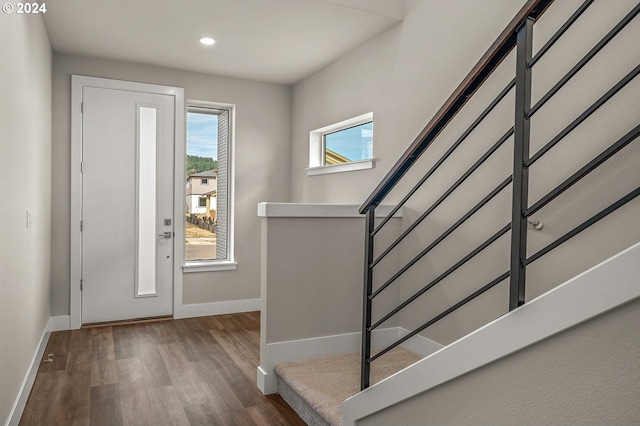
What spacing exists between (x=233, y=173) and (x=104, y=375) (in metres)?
2.33

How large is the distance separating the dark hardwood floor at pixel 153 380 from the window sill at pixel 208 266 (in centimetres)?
62

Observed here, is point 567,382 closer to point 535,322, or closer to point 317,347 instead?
point 535,322

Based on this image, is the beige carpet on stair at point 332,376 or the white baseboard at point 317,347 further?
the white baseboard at point 317,347

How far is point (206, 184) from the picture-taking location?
15.5ft

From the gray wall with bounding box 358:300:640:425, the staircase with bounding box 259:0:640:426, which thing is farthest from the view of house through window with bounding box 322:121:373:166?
the gray wall with bounding box 358:300:640:425

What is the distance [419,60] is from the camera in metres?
3.01

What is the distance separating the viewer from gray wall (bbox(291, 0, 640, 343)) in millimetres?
1854

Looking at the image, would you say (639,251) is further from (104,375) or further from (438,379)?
(104,375)

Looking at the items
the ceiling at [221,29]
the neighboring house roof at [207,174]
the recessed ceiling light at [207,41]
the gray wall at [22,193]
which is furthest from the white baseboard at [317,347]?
the neighboring house roof at [207,174]

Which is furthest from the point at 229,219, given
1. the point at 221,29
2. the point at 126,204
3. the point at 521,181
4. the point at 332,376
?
the point at 521,181

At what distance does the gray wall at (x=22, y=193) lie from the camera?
2010 mm

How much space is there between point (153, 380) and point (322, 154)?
2584 millimetres

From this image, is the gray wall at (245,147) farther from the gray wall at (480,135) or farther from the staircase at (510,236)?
the staircase at (510,236)

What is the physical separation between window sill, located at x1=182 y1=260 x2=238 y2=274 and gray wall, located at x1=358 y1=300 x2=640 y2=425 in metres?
3.52
